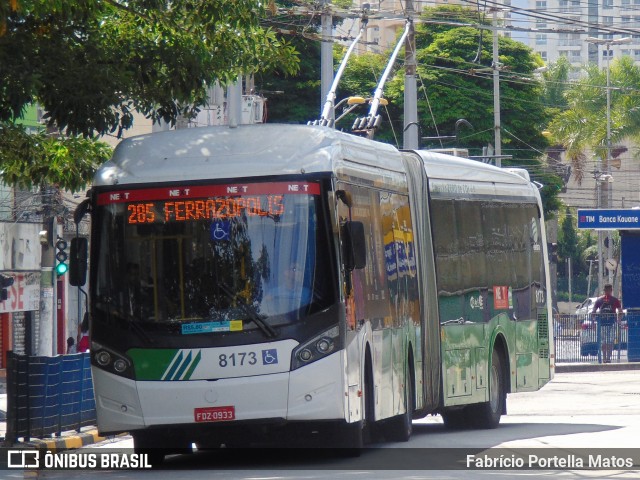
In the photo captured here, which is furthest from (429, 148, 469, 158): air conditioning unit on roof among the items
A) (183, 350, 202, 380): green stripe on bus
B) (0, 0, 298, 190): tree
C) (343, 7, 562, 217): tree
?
(343, 7, 562, 217): tree

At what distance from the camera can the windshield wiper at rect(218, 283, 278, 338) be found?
42.2 feet

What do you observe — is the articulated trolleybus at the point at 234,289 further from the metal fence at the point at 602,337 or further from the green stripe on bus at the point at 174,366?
the metal fence at the point at 602,337

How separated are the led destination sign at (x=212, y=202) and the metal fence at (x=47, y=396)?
4.11m

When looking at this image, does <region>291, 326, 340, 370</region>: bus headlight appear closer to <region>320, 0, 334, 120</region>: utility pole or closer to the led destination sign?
the led destination sign

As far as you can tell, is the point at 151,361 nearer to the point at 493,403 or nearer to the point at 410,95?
the point at 493,403

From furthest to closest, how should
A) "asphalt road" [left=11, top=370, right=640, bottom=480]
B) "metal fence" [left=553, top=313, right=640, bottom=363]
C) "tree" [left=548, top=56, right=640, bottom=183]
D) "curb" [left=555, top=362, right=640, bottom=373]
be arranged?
"tree" [left=548, top=56, right=640, bottom=183], "metal fence" [left=553, top=313, right=640, bottom=363], "curb" [left=555, top=362, right=640, bottom=373], "asphalt road" [left=11, top=370, right=640, bottom=480]

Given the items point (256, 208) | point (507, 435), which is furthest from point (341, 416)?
point (507, 435)

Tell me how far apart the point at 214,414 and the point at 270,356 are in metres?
0.71

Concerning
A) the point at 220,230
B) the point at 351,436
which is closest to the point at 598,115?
the point at 351,436

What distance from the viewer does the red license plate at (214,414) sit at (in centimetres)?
1288

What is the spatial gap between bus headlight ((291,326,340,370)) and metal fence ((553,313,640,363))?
24.2m

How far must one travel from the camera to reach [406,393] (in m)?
15.8

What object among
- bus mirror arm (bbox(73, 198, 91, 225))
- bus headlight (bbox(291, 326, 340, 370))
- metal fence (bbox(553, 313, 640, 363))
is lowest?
metal fence (bbox(553, 313, 640, 363))

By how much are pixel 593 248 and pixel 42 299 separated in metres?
81.3
